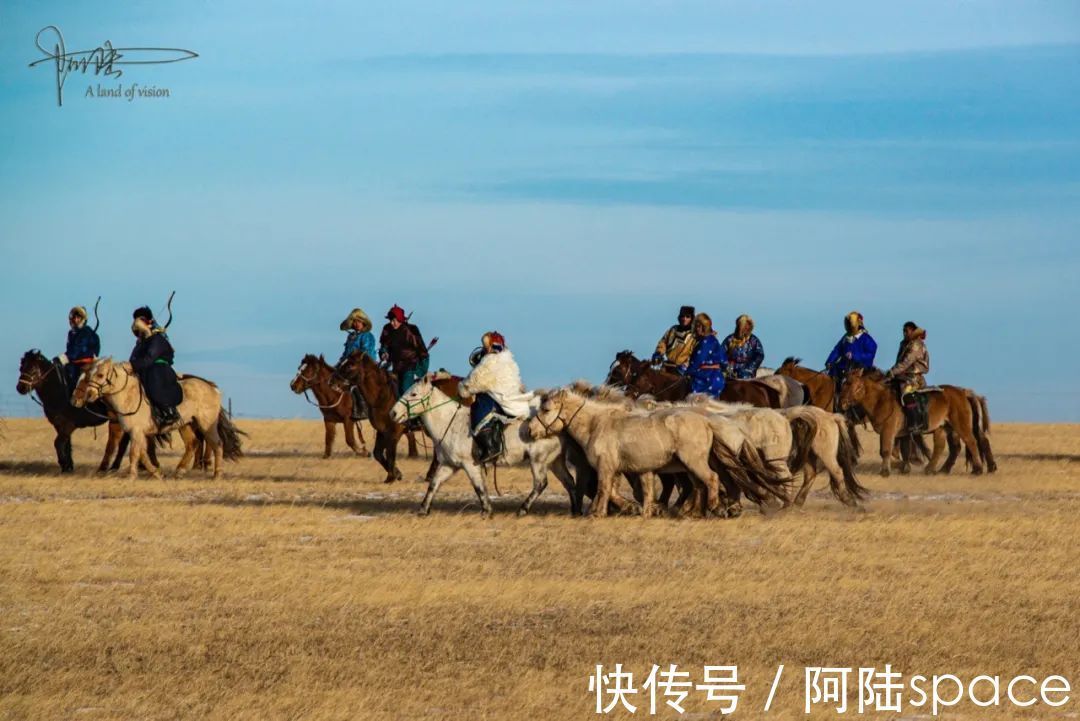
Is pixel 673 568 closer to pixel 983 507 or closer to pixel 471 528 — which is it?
pixel 471 528

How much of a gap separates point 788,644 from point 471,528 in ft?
21.8

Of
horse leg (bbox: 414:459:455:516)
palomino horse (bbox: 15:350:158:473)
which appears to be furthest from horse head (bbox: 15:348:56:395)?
horse leg (bbox: 414:459:455:516)

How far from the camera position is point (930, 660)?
11703mm

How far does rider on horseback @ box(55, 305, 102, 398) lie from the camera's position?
25.6 metres

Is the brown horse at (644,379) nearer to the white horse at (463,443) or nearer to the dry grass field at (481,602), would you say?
the dry grass field at (481,602)

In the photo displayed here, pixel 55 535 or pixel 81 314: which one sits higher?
pixel 81 314

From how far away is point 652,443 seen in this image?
18.3 metres

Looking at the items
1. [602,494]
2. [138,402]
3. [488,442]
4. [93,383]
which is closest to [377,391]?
[138,402]

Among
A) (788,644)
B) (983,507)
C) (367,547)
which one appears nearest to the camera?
(788,644)

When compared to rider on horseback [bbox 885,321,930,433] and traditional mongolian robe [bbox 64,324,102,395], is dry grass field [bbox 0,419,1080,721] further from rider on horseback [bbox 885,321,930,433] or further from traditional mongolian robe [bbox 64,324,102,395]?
rider on horseback [bbox 885,321,930,433]

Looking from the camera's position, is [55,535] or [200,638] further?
[55,535]

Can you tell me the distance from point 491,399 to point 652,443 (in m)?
1.85

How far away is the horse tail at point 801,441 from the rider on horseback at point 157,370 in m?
9.22

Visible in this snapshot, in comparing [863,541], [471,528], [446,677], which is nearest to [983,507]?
[863,541]
